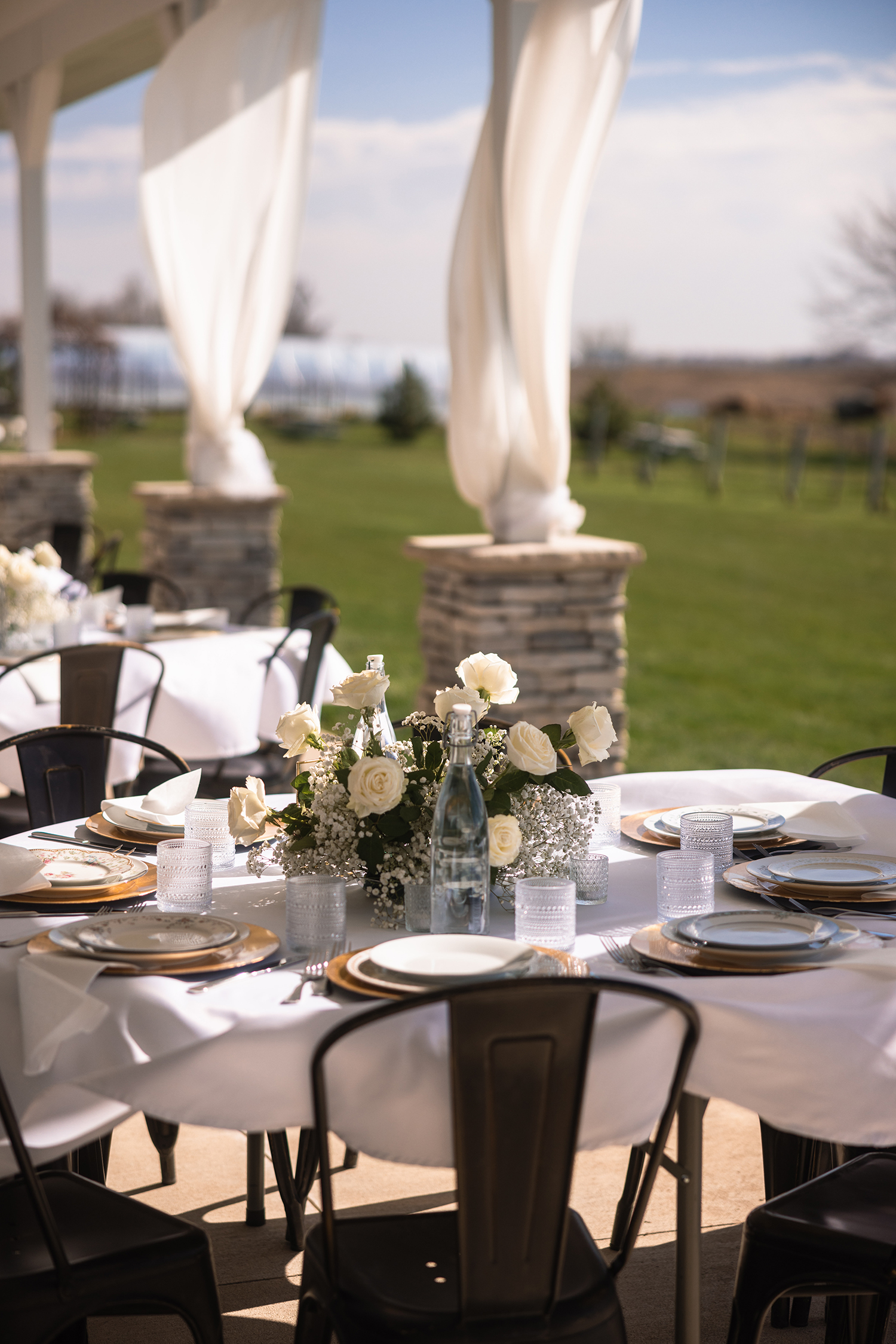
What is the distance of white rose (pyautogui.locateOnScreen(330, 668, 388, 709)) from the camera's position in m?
2.04

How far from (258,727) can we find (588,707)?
2.58 metres

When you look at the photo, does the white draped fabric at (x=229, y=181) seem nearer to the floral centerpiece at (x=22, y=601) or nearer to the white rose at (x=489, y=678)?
the floral centerpiece at (x=22, y=601)

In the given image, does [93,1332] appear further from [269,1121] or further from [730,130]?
[730,130]

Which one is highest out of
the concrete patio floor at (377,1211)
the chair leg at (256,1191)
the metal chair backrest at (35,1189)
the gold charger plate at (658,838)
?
the gold charger plate at (658,838)

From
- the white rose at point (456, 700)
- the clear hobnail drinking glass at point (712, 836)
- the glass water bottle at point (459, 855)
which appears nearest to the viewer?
the glass water bottle at point (459, 855)

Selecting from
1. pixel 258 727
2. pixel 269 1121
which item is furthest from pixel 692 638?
pixel 269 1121

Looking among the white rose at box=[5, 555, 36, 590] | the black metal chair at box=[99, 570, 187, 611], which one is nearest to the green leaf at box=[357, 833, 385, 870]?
the white rose at box=[5, 555, 36, 590]

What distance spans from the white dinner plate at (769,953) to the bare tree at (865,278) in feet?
51.2

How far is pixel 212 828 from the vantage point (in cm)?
234

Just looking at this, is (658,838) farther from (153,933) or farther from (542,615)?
(542,615)

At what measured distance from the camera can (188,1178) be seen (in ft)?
9.36

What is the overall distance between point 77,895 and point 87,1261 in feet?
1.79

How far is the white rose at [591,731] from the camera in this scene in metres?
2.05

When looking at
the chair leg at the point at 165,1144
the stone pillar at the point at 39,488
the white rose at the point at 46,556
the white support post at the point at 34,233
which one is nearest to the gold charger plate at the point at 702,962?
the chair leg at the point at 165,1144
